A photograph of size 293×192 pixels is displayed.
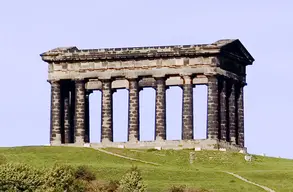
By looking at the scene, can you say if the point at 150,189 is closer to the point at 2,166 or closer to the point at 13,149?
the point at 2,166

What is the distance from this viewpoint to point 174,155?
196875 millimetres

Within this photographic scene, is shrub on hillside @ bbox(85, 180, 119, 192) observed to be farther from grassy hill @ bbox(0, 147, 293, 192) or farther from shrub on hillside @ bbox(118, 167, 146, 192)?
grassy hill @ bbox(0, 147, 293, 192)

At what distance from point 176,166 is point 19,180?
106 ft

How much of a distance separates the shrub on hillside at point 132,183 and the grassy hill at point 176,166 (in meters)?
4.57

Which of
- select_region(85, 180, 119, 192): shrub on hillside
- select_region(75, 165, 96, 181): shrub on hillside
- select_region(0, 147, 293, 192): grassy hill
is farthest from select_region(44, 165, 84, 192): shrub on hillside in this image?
select_region(0, 147, 293, 192): grassy hill

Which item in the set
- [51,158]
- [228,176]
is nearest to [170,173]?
[228,176]

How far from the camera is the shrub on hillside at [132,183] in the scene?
16025cm

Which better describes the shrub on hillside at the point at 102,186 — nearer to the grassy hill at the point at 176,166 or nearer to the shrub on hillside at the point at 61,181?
the shrub on hillside at the point at 61,181

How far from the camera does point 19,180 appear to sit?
6403 inches

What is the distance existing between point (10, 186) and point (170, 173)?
23361mm

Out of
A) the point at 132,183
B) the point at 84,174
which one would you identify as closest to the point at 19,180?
the point at 132,183

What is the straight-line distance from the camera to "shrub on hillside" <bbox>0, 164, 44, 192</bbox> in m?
163

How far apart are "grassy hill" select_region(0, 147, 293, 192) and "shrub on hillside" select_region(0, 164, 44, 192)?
12.6m

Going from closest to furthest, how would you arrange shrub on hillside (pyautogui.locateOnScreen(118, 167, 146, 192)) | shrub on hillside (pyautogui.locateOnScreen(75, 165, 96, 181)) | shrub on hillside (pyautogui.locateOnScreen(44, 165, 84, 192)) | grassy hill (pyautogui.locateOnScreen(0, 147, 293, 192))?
shrub on hillside (pyautogui.locateOnScreen(118, 167, 146, 192)) → shrub on hillside (pyautogui.locateOnScreen(44, 165, 84, 192)) → shrub on hillside (pyautogui.locateOnScreen(75, 165, 96, 181)) → grassy hill (pyautogui.locateOnScreen(0, 147, 293, 192))
